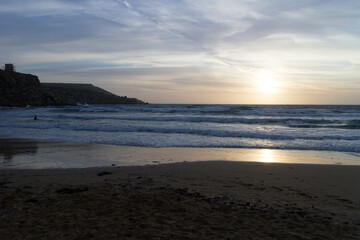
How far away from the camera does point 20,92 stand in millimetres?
51938

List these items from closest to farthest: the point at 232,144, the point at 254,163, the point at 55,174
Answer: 1. the point at 55,174
2. the point at 254,163
3. the point at 232,144

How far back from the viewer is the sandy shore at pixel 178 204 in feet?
12.1

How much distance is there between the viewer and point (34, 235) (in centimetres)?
348

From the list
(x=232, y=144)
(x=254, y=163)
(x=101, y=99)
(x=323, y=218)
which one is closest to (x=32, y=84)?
(x=101, y=99)

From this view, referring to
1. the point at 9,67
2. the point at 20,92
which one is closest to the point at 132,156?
the point at 20,92

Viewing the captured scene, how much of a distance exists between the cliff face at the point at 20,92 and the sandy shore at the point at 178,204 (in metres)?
47.7

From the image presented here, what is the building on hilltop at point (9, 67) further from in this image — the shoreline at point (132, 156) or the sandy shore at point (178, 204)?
the sandy shore at point (178, 204)

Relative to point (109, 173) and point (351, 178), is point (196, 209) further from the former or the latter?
point (351, 178)

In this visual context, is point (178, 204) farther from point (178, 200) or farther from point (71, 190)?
point (71, 190)

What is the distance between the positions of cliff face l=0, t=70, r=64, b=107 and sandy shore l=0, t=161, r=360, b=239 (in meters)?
47.7

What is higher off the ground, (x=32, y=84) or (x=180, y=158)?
(x=32, y=84)

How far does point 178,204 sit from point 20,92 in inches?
2171

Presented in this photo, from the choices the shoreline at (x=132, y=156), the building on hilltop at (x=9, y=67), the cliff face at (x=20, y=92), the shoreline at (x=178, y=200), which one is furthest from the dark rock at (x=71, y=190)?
the building on hilltop at (x=9, y=67)

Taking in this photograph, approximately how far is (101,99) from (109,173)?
8253 centimetres
